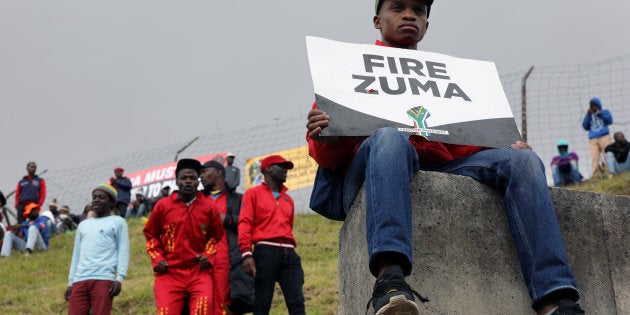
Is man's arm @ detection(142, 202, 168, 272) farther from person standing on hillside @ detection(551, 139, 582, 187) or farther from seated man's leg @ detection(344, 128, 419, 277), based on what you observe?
person standing on hillside @ detection(551, 139, 582, 187)

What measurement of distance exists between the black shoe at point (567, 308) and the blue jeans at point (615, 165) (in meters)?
10.7

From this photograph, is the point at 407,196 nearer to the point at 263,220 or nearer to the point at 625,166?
the point at 263,220

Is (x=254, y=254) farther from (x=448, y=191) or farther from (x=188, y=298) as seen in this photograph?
(x=448, y=191)

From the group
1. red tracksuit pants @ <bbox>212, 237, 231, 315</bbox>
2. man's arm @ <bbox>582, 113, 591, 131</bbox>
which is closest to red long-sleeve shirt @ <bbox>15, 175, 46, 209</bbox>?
red tracksuit pants @ <bbox>212, 237, 231, 315</bbox>

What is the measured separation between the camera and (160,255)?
623cm

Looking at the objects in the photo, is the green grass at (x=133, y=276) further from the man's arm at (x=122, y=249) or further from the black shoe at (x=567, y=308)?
the black shoe at (x=567, y=308)

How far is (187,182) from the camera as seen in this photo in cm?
650

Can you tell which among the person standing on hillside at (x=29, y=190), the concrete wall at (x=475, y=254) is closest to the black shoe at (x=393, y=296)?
the concrete wall at (x=475, y=254)

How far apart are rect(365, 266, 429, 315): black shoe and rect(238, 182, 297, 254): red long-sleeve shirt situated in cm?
388

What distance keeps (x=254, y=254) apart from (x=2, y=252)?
9.95 metres

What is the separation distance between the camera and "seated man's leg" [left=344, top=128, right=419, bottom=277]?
9.55 feet

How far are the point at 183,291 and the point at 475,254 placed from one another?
11.0 feet

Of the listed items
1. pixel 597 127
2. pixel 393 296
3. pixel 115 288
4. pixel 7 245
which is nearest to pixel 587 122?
pixel 597 127

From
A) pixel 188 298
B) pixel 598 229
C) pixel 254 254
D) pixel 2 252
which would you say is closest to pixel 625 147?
pixel 254 254
